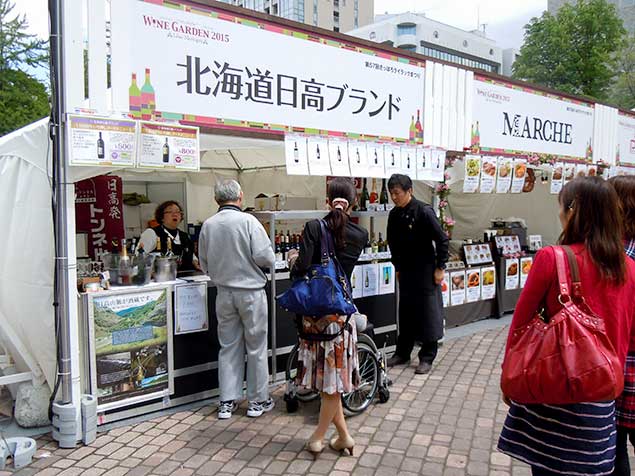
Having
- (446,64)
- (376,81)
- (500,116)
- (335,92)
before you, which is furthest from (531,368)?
(500,116)

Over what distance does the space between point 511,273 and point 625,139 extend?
12.3 ft

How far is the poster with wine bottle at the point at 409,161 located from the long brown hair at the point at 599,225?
3.47 metres

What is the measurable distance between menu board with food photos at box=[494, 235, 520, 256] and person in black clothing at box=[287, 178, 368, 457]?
4.51 m

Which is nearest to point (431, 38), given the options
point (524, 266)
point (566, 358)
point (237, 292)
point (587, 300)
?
point (524, 266)

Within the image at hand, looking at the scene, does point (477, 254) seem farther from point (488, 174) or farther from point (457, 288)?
point (488, 174)

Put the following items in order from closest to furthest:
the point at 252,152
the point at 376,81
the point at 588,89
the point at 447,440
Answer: the point at 447,440
the point at 376,81
the point at 252,152
the point at 588,89

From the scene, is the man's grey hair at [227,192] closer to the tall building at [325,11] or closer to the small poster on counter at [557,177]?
the small poster on counter at [557,177]

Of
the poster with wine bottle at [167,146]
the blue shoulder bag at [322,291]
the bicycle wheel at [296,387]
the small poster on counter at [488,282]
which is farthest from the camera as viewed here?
the small poster on counter at [488,282]

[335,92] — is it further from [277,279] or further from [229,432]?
[229,432]

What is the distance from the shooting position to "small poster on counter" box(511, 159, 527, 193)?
6559 mm

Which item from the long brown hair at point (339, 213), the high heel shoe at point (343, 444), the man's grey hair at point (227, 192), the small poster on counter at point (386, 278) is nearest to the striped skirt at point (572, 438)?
the high heel shoe at point (343, 444)

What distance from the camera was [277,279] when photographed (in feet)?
14.3

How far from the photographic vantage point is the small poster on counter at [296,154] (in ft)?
14.5

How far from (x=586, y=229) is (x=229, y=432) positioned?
107 inches
